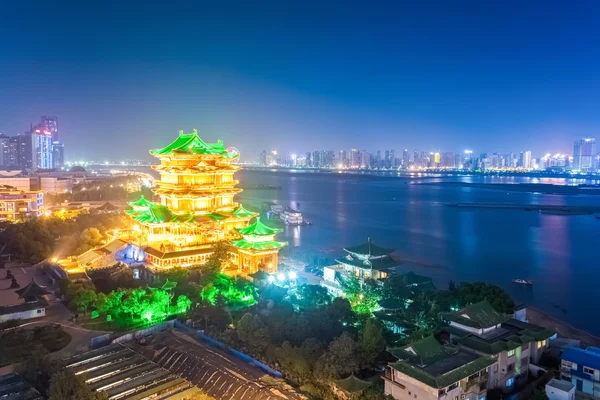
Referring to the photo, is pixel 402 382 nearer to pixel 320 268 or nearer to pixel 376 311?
pixel 376 311

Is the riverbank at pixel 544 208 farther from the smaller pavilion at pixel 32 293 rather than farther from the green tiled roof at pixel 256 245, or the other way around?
the smaller pavilion at pixel 32 293

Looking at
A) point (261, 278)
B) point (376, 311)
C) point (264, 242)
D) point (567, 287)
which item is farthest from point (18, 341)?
point (567, 287)

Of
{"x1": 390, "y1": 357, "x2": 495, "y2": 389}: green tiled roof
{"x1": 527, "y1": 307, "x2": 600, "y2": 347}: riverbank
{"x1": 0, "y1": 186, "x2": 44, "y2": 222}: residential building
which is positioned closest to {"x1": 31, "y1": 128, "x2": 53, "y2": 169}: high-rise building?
{"x1": 0, "y1": 186, "x2": 44, "y2": 222}: residential building

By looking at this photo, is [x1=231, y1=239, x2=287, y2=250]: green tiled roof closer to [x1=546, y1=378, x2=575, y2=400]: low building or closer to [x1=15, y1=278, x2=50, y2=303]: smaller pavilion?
[x1=15, y1=278, x2=50, y2=303]: smaller pavilion

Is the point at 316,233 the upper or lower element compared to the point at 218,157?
lower

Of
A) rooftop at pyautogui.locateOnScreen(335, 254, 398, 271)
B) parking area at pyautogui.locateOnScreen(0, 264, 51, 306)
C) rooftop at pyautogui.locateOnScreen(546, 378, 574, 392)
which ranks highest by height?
rooftop at pyautogui.locateOnScreen(335, 254, 398, 271)

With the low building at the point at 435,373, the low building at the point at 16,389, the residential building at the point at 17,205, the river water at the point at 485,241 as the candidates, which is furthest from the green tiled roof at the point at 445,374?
the residential building at the point at 17,205
